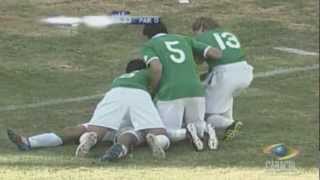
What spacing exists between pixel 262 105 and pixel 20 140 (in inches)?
139

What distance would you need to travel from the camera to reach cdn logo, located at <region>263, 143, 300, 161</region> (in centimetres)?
778

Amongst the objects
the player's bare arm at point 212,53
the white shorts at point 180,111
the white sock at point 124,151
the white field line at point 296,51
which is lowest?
the white field line at point 296,51

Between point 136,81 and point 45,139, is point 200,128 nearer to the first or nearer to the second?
point 136,81

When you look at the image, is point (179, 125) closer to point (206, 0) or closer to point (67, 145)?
point (67, 145)

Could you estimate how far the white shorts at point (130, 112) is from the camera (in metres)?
7.82

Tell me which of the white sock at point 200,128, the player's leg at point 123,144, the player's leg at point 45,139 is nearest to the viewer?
the player's leg at point 123,144

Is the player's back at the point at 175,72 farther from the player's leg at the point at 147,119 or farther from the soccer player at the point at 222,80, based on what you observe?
the soccer player at the point at 222,80

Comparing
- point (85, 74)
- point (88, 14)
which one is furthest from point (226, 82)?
point (88, 14)

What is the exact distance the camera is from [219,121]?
8586mm

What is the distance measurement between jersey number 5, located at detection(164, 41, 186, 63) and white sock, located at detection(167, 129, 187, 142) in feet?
2.04

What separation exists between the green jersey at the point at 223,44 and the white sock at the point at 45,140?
165 cm

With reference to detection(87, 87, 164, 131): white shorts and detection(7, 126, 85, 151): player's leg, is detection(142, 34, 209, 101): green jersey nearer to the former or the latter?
detection(87, 87, 164, 131): white shorts

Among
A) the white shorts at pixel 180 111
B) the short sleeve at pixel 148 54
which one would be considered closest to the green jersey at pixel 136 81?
the short sleeve at pixel 148 54

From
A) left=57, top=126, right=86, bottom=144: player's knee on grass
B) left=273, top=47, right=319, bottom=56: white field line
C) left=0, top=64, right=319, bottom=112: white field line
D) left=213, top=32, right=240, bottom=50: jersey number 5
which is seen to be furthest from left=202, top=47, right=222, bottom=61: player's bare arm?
left=273, top=47, right=319, bottom=56: white field line
